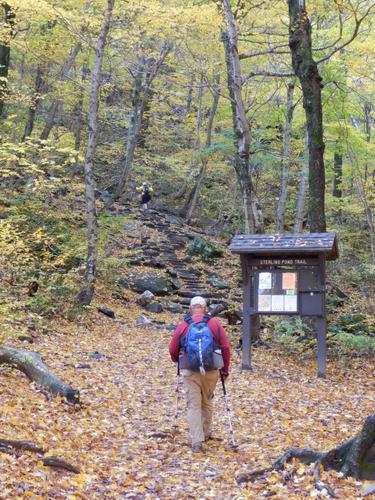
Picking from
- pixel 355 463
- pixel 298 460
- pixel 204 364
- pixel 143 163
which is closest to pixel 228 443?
pixel 204 364

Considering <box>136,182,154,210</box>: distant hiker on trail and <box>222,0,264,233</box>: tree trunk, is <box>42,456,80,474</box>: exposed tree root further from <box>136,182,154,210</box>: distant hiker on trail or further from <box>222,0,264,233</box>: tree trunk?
<box>136,182,154,210</box>: distant hiker on trail

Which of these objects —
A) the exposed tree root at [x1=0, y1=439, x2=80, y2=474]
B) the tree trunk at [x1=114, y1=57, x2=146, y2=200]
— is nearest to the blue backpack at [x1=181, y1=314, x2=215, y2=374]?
the exposed tree root at [x1=0, y1=439, x2=80, y2=474]

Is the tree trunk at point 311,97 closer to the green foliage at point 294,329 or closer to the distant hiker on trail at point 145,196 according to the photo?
the green foliage at point 294,329

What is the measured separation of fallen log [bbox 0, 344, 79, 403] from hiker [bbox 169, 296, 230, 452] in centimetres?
184

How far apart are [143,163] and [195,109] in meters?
6.39

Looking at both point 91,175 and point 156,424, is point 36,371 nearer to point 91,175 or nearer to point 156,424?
point 156,424

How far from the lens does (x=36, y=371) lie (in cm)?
755

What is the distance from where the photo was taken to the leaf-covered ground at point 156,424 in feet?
→ 15.4

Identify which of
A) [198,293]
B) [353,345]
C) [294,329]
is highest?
[198,293]

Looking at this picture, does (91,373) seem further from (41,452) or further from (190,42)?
(190,42)

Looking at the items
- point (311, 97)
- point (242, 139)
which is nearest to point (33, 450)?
point (242, 139)

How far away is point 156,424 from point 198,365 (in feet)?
5.27

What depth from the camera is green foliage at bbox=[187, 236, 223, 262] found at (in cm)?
2338

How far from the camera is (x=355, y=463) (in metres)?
4.44
